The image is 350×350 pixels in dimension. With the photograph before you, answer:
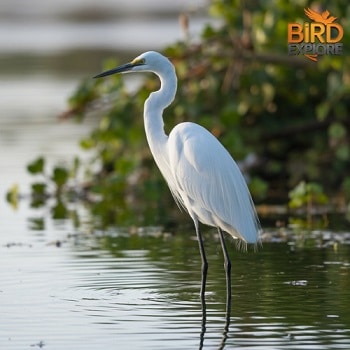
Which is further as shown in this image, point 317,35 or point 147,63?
point 317,35

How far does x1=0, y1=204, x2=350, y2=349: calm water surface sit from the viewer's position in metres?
Answer: 7.45

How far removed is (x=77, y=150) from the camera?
58.9 ft

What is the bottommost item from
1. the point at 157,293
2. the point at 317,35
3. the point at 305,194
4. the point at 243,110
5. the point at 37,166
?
the point at 157,293

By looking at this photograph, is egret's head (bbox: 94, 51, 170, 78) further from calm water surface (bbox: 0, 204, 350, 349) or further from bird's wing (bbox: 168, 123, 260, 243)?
calm water surface (bbox: 0, 204, 350, 349)

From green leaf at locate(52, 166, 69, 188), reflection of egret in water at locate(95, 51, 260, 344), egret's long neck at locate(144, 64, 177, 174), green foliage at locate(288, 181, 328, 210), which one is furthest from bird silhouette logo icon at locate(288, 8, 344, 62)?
reflection of egret in water at locate(95, 51, 260, 344)

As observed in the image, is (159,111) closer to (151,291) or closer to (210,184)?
(210,184)

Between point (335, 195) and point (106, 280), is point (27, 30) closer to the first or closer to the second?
point (335, 195)

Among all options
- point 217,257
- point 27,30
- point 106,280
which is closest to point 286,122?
point 217,257

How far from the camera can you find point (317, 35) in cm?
1410

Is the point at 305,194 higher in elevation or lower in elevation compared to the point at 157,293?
higher

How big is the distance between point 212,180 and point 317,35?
571 cm

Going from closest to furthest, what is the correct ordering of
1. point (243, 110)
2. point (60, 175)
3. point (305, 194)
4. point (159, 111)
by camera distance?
point (159, 111) → point (305, 194) → point (60, 175) → point (243, 110)

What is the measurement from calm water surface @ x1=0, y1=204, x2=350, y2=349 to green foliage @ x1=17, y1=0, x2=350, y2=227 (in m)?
2.43

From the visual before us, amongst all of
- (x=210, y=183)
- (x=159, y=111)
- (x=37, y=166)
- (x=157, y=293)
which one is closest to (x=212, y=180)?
(x=210, y=183)
